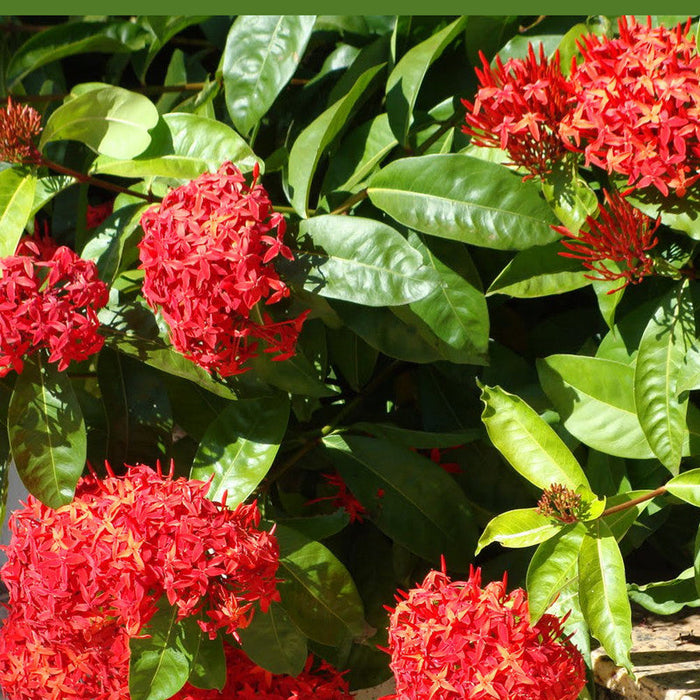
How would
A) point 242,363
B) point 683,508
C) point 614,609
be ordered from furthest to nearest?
point 683,508 < point 242,363 < point 614,609

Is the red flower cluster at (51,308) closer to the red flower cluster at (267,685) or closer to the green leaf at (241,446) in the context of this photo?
the green leaf at (241,446)

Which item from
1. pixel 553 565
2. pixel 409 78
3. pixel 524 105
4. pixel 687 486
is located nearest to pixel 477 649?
pixel 553 565

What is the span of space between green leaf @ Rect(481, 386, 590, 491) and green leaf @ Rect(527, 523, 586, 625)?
5 cm

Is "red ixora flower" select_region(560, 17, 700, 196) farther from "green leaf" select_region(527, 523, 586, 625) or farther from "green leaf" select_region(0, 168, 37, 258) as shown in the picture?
"green leaf" select_region(0, 168, 37, 258)

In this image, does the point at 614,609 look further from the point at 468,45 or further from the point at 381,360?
the point at 468,45

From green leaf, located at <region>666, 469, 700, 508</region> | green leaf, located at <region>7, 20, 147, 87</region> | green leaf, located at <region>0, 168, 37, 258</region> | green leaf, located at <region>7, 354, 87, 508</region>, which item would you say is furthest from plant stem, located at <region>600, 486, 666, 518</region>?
green leaf, located at <region>7, 20, 147, 87</region>

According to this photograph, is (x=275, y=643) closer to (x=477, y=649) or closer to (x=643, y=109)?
(x=477, y=649)

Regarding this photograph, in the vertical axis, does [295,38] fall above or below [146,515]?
above

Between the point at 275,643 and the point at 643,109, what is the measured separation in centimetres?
59

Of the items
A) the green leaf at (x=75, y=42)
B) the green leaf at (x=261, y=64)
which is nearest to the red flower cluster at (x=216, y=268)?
the green leaf at (x=261, y=64)

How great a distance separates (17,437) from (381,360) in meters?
0.43

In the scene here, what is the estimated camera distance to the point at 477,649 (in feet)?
2.57

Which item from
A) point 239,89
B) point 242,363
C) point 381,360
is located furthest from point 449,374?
point 239,89

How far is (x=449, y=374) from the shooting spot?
3.53 feet
